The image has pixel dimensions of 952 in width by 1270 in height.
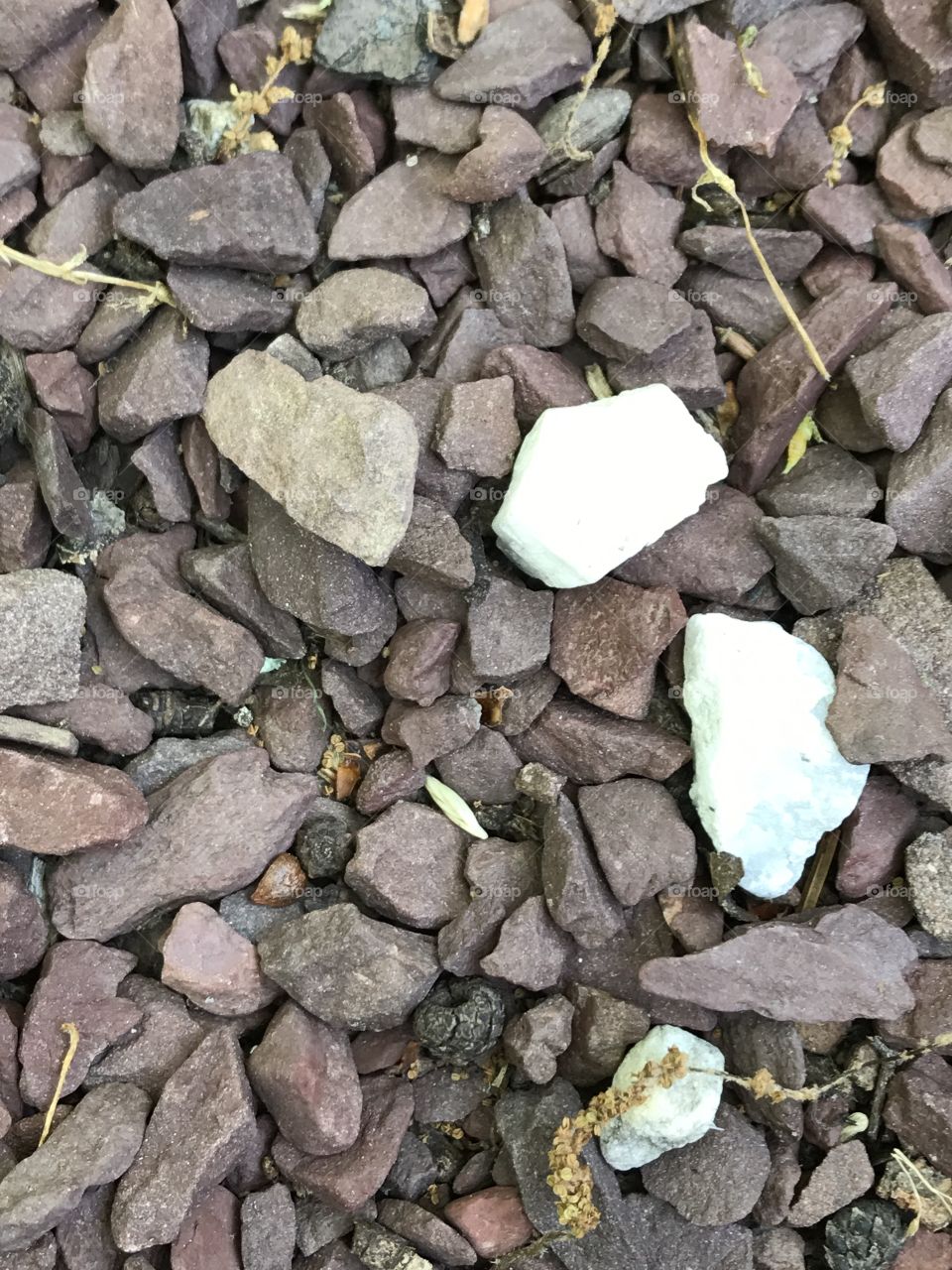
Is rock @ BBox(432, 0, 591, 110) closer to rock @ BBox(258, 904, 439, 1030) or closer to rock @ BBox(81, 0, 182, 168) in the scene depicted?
rock @ BBox(81, 0, 182, 168)

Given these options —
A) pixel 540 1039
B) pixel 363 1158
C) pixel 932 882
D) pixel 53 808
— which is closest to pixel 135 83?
pixel 53 808

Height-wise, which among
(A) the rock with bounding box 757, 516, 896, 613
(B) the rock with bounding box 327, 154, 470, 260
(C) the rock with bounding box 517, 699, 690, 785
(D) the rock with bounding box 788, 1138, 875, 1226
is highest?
(B) the rock with bounding box 327, 154, 470, 260

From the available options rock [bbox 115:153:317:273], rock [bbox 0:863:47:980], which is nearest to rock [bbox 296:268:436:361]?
rock [bbox 115:153:317:273]

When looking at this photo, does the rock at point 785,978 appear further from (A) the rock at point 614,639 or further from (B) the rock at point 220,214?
(B) the rock at point 220,214

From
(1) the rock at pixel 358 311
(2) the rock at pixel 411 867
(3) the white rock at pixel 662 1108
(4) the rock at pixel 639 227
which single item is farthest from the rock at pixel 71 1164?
(4) the rock at pixel 639 227

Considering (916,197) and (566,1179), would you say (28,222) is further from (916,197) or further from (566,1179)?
(566,1179)

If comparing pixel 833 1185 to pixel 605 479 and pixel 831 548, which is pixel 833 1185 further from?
pixel 605 479
